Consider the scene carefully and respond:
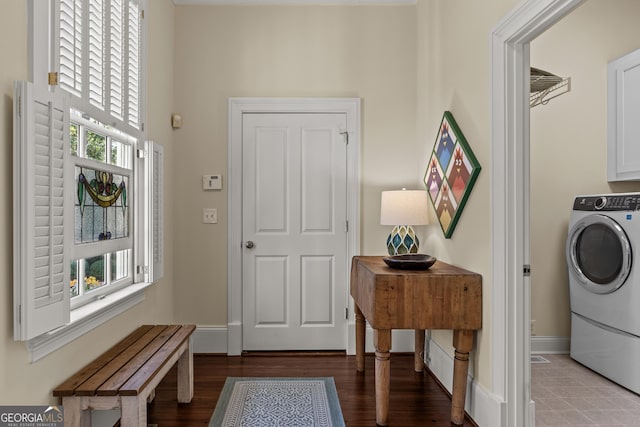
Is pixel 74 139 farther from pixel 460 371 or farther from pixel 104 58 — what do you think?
pixel 460 371

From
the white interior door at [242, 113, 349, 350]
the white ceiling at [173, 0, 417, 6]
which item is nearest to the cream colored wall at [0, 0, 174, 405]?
the white interior door at [242, 113, 349, 350]

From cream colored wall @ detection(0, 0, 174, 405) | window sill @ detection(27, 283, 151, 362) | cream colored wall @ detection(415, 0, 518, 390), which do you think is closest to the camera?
cream colored wall @ detection(0, 0, 174, 405)

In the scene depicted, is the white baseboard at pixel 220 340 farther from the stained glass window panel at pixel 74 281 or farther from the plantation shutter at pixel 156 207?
the stained glass window panel at pixel 74 281

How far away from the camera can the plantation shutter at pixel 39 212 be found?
4.70 ft

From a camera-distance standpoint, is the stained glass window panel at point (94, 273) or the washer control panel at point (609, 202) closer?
the stained glass window panel at point (94, 273)

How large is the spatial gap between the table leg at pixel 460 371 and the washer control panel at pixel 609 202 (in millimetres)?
1412

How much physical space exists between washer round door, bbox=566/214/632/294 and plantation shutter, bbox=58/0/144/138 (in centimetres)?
310

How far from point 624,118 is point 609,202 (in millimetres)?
745

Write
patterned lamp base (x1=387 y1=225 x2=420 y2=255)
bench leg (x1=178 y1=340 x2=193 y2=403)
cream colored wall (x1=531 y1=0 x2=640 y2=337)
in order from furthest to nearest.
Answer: cream colored wall (x1=531 y1=0 x2=640 y2=337)
patterned lamp base (x1=387 y1=225 x2=420 y2=255)
bench leg (x1=178 y1=340 x2=193 y2=403)

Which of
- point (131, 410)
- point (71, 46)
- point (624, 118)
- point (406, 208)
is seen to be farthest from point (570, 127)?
point (131, 410)

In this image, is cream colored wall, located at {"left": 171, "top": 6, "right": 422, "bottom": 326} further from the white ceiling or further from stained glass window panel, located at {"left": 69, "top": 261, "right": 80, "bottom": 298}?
stained glass window panel, located at {"left": 69, "top": 261, "right": 80, "bottom": 298}

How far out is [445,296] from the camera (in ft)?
7.45

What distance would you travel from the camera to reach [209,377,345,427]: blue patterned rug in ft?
7.60

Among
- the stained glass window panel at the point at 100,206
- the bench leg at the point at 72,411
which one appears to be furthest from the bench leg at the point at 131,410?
the stained glass window panel at the point at 100,206
